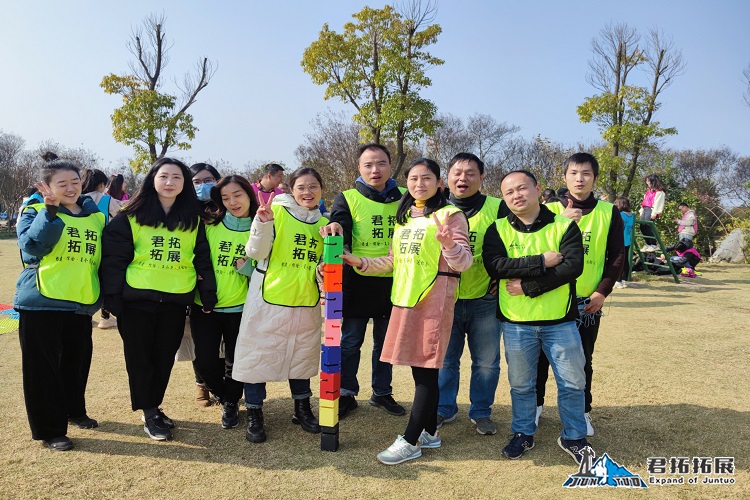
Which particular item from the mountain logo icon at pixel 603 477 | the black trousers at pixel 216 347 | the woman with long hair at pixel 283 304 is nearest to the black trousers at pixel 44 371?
the black trousers at pixel 216 347

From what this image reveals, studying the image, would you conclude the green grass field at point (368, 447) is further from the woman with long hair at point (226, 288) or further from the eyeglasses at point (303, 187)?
the eyeglasses at point (303, 187)

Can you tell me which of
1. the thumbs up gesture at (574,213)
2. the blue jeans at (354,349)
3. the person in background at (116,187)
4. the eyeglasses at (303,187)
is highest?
the person in background at (116,187)

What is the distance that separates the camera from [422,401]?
322 centimetres

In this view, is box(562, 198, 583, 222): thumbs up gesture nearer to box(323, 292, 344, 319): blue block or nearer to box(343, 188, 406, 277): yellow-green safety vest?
box(343, 188, 406, 277): yellow-green safety vest

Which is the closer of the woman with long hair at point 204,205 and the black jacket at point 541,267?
the black jacket at point 541,267

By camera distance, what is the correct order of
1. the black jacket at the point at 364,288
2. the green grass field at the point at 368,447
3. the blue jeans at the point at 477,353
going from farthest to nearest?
the black jacket at the point at 364,288 < the blue jeans at the point at 477,353 < the green grass field at the point at 368,447

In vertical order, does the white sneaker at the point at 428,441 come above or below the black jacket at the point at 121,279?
below

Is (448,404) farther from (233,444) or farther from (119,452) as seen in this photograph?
(119,452)

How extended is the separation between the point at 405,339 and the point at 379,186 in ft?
4.02

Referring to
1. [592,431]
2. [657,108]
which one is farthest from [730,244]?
[592,431]

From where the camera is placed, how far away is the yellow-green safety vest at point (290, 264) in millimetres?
3561

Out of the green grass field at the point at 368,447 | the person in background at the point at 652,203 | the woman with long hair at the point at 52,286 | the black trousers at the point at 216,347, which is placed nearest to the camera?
the green grass field at the point at 368,447

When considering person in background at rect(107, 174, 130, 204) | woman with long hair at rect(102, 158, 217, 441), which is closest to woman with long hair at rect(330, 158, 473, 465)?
woman with long hair at rect(102, 158, 217, 441)

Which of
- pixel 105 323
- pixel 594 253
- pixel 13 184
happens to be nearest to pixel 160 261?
pixel 594 253
